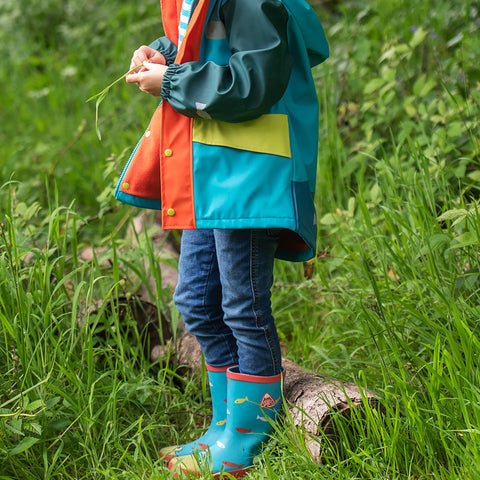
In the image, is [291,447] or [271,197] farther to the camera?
[291,447]

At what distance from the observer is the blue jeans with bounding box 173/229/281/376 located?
5.04 feet

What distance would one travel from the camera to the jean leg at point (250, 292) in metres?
1.53

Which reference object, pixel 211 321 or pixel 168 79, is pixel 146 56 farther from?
pixel 211 321

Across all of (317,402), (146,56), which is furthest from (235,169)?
(317,402)

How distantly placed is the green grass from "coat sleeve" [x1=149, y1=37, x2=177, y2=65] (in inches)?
24.5

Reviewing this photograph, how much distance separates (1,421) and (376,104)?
92.5 inches

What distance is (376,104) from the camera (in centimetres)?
299

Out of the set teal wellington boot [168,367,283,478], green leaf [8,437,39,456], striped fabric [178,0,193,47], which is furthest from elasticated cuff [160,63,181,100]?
green leaf [8,437,39,456]

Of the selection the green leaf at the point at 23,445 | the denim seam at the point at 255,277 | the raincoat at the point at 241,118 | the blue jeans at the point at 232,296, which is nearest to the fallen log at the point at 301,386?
the blue jeans at the point at 232,296

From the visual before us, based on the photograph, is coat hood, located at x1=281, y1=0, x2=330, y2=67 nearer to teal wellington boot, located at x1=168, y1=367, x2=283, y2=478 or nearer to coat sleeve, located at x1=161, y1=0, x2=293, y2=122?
coat sleeve, located at x1=161, y1=0, x2=293, y2=122

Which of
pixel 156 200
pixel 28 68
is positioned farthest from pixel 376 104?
pixel 28 68

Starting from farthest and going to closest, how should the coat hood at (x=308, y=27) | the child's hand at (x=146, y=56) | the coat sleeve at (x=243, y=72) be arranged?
1. the child's hand at (x=146, y=56)
2. the coat hood at (x=308, y=27)
3. the coat sleeve at (x=243, y=72)

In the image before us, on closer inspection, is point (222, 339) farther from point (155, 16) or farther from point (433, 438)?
point (155, 16)

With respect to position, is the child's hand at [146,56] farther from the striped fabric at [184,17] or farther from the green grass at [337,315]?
the green grass at [337,315]
